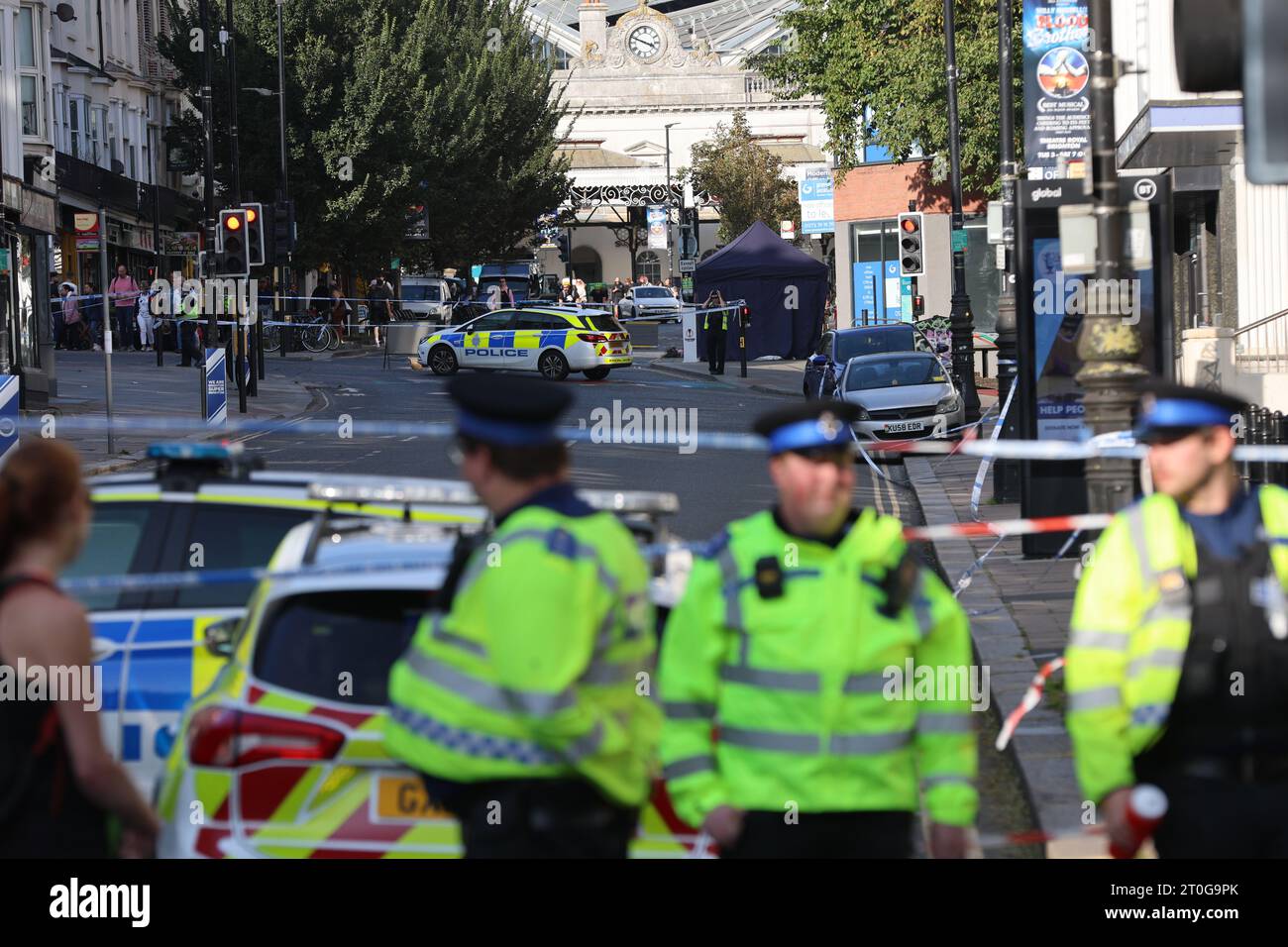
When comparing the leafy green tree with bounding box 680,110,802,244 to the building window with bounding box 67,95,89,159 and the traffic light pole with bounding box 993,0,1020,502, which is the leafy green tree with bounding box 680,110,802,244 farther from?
the traffic light pole with bounding box 993,0,1020,502

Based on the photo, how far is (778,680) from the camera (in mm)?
4445

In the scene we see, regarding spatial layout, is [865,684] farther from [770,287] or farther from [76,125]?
[76,125]

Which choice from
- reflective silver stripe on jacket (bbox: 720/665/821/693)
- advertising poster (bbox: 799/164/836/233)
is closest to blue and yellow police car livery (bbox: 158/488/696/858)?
reflective silver stripe on jacket (bbox: 720/665/821/693)

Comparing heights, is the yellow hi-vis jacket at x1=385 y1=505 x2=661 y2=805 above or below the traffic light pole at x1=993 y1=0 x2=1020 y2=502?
below

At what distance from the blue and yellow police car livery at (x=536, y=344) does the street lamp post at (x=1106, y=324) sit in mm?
29946

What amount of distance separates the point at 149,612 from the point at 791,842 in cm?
366

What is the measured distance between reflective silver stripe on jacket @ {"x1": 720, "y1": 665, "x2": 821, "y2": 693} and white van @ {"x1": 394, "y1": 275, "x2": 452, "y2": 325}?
51291 mm

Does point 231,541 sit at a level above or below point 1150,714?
above

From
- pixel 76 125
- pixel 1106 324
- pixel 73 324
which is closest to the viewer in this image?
pixel 1106 324

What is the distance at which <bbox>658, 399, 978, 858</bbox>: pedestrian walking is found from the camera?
444 centimetres

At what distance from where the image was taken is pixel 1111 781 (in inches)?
177

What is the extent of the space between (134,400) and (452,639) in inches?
1121

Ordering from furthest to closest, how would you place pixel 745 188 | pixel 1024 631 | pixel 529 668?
1. pixel 745 188
2. pixel 1024 631
3. pixel 529 668

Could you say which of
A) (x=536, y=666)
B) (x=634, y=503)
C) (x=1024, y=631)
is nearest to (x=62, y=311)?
(x=1024, y=631)
